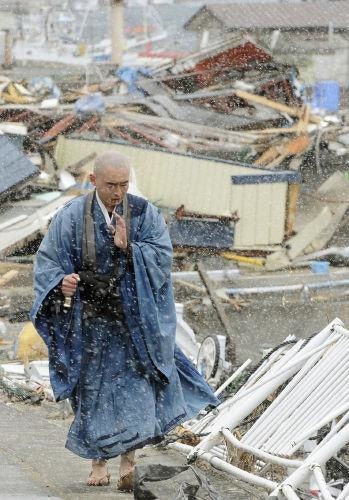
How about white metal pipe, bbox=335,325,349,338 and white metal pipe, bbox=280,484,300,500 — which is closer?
white metal pipe, bbox=280,484,300,500

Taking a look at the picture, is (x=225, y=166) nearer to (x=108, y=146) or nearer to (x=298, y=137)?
(x=108, y=146)

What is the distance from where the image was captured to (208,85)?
30859mm

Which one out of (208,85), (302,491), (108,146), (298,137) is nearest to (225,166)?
(108,146)

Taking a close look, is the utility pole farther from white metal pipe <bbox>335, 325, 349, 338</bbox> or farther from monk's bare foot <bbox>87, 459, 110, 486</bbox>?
monk's bare foot <bbox>87, 459, 110, 486</bbox>

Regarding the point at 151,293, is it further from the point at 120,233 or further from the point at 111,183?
the point at 111,183

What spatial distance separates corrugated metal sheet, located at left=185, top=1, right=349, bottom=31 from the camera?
4416 cm

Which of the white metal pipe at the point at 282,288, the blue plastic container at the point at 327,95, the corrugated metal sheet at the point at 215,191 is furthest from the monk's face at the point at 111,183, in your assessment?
the blue plastic container at the point at 327,95

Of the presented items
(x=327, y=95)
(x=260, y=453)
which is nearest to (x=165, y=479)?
(x=260, y=453)

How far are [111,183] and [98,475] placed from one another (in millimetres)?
1453

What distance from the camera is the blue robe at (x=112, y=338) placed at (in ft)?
18.1

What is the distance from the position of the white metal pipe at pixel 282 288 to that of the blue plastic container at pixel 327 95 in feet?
50.6

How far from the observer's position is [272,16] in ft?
149

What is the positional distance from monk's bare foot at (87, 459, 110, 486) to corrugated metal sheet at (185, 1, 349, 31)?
125 feet

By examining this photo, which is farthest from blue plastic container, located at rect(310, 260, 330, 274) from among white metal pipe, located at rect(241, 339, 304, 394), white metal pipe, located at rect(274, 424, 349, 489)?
white metal pipe, located at rect(274, 424, 349, 489)
